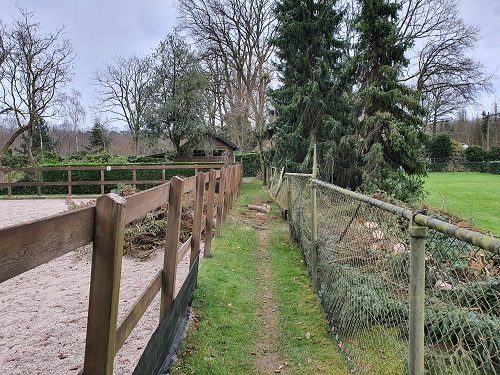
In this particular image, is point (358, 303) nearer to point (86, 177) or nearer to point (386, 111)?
point (386, 111)

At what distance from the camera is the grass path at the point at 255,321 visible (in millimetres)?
2723

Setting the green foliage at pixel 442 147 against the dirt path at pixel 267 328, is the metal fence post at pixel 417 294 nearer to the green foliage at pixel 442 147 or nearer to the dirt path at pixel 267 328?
the dirt path at pixel 267 328

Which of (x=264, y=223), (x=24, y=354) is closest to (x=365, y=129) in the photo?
(x=264, y=223)

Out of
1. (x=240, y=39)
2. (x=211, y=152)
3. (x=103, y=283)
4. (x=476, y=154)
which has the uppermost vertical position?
(x=240, y=39)

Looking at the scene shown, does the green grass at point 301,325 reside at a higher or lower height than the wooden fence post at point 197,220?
lower

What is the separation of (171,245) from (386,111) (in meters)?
10.7

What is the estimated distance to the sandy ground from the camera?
2.49 metres

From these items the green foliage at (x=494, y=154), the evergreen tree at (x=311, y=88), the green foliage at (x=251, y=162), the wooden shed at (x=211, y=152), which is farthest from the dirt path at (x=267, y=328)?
the green foliage at (x=494, y=154)

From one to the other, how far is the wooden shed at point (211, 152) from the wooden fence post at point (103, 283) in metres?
23.5

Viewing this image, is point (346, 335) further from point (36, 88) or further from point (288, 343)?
point (36, 88)

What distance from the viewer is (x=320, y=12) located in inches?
593

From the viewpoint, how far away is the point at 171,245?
2633mm

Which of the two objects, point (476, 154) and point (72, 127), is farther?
point (72, 127)

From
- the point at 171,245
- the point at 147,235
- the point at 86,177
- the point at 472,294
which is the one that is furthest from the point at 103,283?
the point at 86,177
